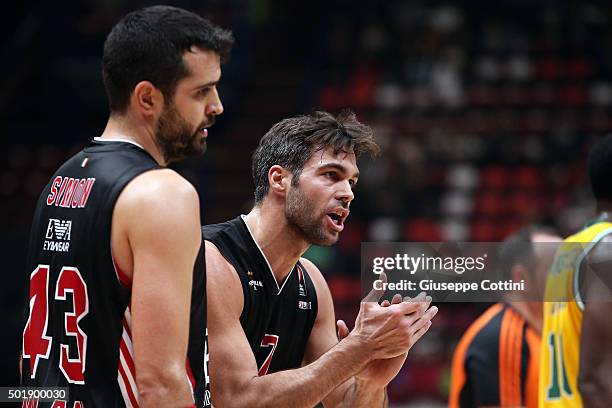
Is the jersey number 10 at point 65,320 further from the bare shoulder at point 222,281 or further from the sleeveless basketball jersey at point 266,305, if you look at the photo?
the sleeveless basketball jersey at point 266,305

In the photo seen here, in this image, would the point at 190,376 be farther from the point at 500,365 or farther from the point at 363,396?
the point at 500,365

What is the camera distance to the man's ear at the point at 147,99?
116 inches

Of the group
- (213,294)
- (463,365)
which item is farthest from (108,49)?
(463,365)

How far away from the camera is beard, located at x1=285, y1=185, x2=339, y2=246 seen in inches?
155

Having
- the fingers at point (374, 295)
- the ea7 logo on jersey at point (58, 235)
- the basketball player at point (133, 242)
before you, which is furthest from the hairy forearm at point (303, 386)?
the ea7 logo on jersey at point (58, 235)

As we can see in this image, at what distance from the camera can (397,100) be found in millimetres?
14422

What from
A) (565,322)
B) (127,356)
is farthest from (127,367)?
(565,322)

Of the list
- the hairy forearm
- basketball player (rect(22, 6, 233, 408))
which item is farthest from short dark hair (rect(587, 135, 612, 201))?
basketball player (rect(22, 6, 233, 408))

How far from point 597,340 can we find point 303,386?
121 cm

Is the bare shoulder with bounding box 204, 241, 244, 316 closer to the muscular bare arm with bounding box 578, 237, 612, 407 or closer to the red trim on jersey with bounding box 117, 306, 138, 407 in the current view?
the red trim on jersey with bounding box 117, 306, 138, 407

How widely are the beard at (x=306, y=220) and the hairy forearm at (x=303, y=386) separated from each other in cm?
55

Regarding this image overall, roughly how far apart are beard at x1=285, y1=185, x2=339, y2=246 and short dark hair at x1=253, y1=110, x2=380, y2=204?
0.08 metres

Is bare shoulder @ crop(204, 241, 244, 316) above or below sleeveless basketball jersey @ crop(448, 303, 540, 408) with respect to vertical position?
above

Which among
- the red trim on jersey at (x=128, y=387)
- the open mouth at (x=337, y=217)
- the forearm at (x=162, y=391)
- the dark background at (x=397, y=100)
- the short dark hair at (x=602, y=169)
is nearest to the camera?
the forearm at (x=162, y=391)
